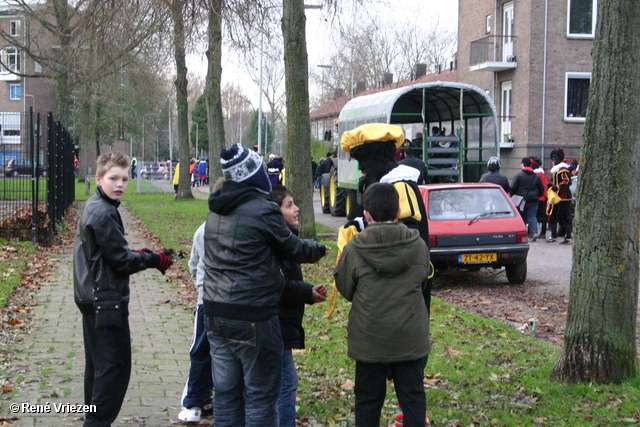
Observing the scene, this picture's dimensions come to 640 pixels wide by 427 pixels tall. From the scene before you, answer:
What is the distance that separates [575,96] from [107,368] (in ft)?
99.4

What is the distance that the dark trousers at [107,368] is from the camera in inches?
177

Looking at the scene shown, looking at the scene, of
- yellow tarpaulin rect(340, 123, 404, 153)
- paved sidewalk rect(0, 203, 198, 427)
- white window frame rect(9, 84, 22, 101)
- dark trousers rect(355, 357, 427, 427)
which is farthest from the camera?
white window frame rect(9, 84, 22, 101)

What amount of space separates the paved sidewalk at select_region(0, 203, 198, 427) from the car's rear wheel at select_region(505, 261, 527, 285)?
15.9 feet

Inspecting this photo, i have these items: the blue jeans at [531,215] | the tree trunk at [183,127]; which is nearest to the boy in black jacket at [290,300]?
the blue jeans at [531,215]

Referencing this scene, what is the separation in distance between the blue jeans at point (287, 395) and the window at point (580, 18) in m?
29.6

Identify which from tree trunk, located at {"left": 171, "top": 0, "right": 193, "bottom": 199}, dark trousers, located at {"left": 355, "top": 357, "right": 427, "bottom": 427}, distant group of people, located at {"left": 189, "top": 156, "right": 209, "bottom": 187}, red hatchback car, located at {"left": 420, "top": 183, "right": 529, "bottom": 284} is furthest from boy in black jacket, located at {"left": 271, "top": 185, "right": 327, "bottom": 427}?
distant group of people, located at {"left": 189, "top": 156, "right": 209, "bottom": 187}

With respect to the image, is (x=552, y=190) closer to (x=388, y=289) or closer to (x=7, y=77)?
(x=388, y=289)

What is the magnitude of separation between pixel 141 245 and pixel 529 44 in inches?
841

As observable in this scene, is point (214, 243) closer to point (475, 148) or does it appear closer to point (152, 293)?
point (152, 293)

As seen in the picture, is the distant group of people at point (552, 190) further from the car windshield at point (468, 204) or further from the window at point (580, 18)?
the window at point (580, 18)

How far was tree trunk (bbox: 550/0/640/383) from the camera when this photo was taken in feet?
17.8

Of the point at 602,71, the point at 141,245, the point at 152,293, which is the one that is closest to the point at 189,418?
the point at 602,71

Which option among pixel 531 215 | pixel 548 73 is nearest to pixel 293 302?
pixel 531 215

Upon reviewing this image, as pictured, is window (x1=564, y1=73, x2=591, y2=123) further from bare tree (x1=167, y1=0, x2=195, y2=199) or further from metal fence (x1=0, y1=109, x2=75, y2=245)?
metal fence (x1=0, y1=109, x2=75, y2=245)
